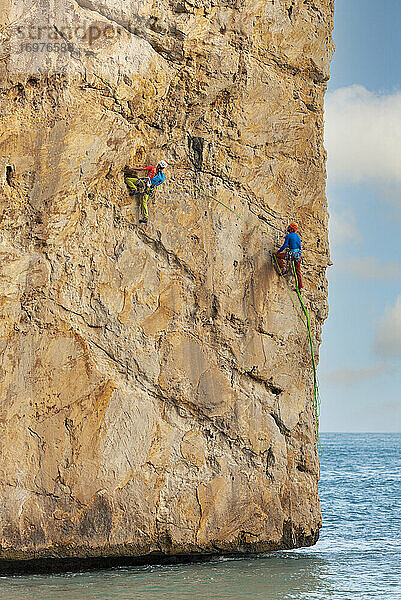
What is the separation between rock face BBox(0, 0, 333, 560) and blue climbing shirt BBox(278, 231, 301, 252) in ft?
1.06

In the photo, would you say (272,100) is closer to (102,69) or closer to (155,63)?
(155,63)

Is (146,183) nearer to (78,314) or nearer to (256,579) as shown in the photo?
(78,314)

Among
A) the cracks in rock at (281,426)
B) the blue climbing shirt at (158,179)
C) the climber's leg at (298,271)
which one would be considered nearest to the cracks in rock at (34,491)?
the cracks in rock at (281,426)

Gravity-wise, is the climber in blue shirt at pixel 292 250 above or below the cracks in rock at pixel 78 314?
above

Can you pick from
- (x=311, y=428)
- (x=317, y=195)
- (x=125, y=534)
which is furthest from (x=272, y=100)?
(x=125, y=534)

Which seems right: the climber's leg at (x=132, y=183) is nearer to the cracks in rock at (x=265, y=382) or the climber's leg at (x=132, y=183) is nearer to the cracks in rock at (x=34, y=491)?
the cracks in rock at (x=265, y=382)

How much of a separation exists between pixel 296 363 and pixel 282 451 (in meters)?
1.40

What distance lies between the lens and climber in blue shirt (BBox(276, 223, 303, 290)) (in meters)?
12.3

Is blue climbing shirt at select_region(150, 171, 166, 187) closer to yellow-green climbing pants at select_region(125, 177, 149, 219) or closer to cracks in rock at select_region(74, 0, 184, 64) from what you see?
yellow-green climbing pants at select_region(125, 177, 149, 219)

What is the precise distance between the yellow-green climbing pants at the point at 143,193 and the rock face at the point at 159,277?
187mm

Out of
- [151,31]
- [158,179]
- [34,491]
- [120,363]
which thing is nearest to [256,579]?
[34,491]

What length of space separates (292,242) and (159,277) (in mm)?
2183

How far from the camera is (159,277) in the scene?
11.7 meters

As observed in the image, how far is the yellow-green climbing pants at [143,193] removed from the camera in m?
11.7
